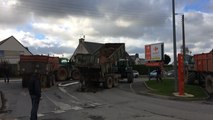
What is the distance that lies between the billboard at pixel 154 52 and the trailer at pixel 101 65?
6.36 m

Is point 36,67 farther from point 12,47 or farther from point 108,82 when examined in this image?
point 12,47

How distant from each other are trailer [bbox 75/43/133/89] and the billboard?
636 cm

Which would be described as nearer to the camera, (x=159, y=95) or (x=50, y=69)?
(x=159, y=95)

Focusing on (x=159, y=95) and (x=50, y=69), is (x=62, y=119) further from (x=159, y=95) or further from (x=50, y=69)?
(x=50, y=69)

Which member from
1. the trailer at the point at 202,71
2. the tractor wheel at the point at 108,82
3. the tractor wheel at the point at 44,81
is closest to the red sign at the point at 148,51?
the trailer at the point at 202,71

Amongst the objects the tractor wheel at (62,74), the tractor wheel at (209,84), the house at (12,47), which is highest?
the house at (12,47)

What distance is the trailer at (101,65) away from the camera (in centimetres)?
3058

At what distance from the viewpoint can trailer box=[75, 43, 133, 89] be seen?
3058 centimetres

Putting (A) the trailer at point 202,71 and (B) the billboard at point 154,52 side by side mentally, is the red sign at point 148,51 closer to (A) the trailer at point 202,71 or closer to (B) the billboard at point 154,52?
(B) the billboard at point 154,52

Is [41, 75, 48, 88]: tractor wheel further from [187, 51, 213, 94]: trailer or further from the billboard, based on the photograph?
the billboard

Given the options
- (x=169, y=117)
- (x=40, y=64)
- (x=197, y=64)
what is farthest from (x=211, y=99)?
(x=40, y=64)

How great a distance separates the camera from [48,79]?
106 ft

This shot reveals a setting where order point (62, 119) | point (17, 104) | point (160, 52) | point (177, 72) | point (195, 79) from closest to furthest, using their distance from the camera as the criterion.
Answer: point (62, 119)
point (17, 104)
point (177, 72)
point (195, 79)
point (160, 52)

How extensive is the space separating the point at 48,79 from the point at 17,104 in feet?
42.0
